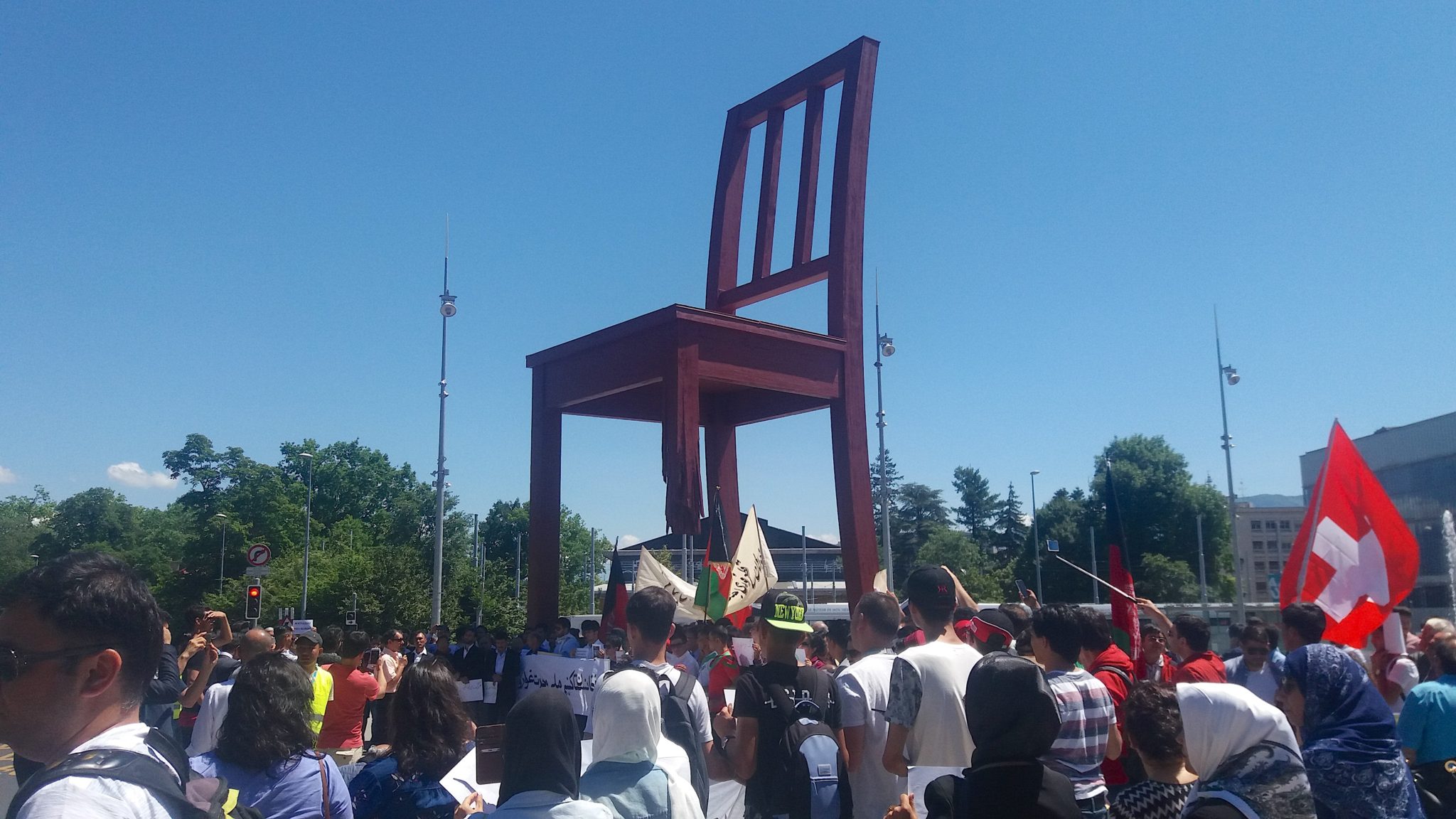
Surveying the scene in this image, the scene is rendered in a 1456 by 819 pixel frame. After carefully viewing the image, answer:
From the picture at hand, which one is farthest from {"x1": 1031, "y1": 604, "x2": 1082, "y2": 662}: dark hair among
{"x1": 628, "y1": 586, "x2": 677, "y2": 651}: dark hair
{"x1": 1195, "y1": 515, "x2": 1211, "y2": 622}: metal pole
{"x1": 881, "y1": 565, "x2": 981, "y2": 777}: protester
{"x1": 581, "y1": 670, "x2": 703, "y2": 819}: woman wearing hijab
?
{"x1": 1195, "y1": 515, "x2": 1211, "y2": 622}: metal pole

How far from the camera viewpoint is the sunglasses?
1.71 m

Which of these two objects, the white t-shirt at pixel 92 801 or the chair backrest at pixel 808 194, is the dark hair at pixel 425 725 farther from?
the chair backrest at pixel 808 194

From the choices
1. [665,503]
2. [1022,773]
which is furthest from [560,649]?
[1022,773]

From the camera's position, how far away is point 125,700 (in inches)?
70.5

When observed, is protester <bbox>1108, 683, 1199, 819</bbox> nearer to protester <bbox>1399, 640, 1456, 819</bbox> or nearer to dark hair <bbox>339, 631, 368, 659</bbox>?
protester <bbox>1399, 640, 1456, 819</bbox>

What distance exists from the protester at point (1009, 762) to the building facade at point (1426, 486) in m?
37.0

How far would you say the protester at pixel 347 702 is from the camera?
598 centimetres

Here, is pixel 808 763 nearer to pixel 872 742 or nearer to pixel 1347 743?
pixel 872 742

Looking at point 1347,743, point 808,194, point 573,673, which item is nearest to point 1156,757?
point 1347,743

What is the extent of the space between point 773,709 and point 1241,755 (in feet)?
5.41

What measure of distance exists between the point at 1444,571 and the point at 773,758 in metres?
40.8

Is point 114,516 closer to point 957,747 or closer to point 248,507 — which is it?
point 248,507

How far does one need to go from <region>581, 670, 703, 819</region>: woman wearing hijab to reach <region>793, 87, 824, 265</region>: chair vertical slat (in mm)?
9992

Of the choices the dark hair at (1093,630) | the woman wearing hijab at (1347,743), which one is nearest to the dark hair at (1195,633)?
the dark hair at (1093,630)
